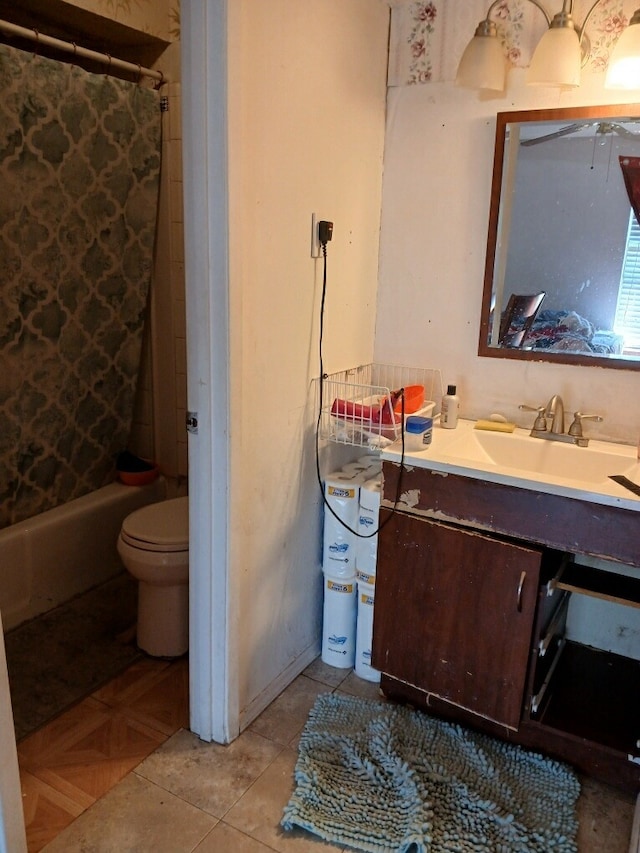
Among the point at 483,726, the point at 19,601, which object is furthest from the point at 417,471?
the point at 19,601

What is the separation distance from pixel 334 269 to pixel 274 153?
42 cm

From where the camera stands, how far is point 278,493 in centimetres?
189

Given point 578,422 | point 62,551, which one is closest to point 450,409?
point 578,422

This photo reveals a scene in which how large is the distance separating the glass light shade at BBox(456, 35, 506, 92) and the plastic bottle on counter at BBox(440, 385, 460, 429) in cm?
84

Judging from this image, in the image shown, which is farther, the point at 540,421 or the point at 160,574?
the point at 160,574

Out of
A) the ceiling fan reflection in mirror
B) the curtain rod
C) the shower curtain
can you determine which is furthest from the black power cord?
the curtain rod

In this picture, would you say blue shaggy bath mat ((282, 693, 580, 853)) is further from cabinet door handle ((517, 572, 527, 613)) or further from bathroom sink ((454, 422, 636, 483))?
bathroom sink ((454, 422, 636, 483))

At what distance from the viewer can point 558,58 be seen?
5.57ft

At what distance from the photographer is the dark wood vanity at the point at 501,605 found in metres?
1.63

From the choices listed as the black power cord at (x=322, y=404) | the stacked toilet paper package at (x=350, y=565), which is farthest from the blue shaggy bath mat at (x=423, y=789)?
the black power cord at (x=322, y=404)

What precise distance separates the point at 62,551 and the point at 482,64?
2.14 meters

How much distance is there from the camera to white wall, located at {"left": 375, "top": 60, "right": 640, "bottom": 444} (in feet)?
6.38

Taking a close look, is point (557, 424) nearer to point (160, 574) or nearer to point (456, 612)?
point (456, 612)

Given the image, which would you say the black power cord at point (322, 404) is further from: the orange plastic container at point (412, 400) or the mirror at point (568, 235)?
the mirror at point (568, 235)
